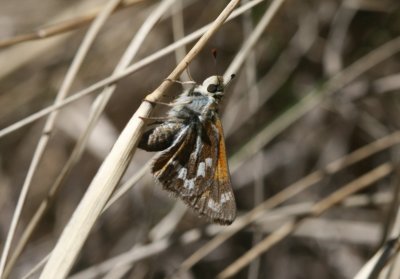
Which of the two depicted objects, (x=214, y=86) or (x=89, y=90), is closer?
(x=89, y=90)

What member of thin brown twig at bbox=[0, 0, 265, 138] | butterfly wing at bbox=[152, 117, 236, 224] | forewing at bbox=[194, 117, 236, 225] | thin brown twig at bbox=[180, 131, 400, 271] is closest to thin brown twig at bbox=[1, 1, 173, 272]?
thin brown twig at bbox=[0, 0, 265, 138]

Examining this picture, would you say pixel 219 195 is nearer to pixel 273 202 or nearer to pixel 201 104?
pixel 201 104

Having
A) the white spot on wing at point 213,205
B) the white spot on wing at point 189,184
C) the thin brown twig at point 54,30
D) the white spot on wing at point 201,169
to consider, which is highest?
the thin brown twig at point 54,30

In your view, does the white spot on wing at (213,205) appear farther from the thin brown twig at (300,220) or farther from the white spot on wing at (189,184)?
the thin brown twig at (300,220)

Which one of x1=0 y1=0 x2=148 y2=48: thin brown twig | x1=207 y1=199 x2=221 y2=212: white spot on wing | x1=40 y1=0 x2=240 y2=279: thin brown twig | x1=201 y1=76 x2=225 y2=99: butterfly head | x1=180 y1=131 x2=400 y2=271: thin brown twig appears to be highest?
x1=0 y1=0 x2=148 y2=48: thin brown twig

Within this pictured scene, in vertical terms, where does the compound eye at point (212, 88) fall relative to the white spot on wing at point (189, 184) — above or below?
above

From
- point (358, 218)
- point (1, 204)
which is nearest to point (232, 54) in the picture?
point (358, 218)

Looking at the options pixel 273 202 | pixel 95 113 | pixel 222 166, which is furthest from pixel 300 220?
pixel 95 113

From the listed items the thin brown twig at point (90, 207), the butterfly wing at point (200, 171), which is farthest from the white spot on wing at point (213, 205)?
the thin brown twig at point (90, 207)

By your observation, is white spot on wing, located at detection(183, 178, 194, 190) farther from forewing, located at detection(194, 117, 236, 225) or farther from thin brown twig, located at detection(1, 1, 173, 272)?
thin brown twig, located at detection(1, 1, 173, 272)

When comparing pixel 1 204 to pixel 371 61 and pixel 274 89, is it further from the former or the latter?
pixel 371 61

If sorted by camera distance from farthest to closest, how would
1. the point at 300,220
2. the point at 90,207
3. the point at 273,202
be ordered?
the point at 273,202 < the point at 300,220 < the point at 90,207
